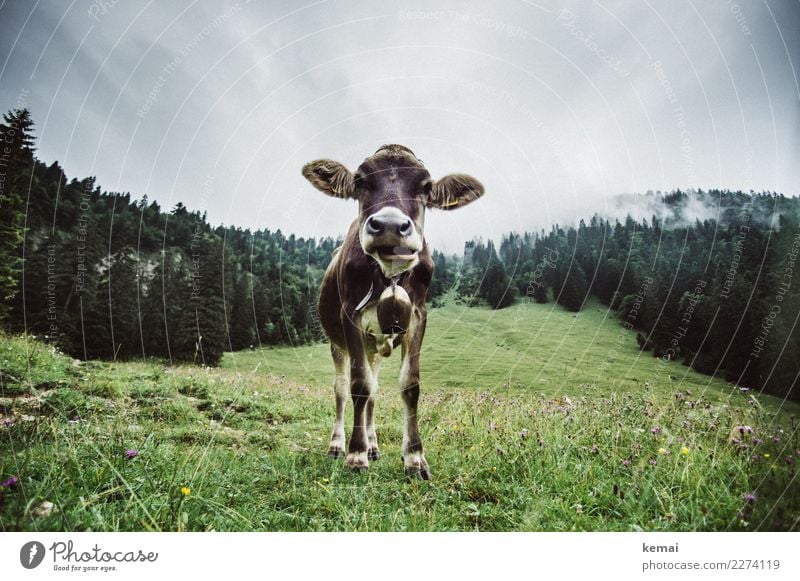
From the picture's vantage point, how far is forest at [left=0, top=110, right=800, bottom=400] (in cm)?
425

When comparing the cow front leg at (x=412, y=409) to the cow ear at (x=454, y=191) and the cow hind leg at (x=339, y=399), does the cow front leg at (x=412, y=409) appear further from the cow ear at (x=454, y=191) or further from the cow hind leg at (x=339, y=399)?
the cow ear at (x=454, y=191)

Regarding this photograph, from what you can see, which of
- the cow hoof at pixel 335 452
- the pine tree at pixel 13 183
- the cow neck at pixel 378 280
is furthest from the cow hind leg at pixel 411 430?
the pine tree at pixel 13 183

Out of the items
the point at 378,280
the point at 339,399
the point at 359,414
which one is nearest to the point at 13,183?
the point at 378,280

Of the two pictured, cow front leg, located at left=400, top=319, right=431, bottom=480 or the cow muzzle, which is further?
cow front leg, located at left=400, top=319, right=431, bottom=480

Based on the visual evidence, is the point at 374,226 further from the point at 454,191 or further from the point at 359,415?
the point at 359,415

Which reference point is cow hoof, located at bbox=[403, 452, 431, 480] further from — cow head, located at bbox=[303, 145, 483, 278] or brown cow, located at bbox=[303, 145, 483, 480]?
cow head, located at bbox=[303, 145, 483, 278]

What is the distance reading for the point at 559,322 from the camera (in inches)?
339

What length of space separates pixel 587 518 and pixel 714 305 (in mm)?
3971

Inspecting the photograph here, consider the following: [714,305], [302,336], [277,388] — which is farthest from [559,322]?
[277,388]

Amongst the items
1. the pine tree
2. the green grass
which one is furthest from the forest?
the green grass

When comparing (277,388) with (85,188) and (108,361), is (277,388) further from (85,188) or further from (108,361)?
(85,188)

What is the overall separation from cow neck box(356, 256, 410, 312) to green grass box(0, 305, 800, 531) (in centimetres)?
120

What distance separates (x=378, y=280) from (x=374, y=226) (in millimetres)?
799

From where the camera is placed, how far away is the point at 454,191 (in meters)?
3.99
